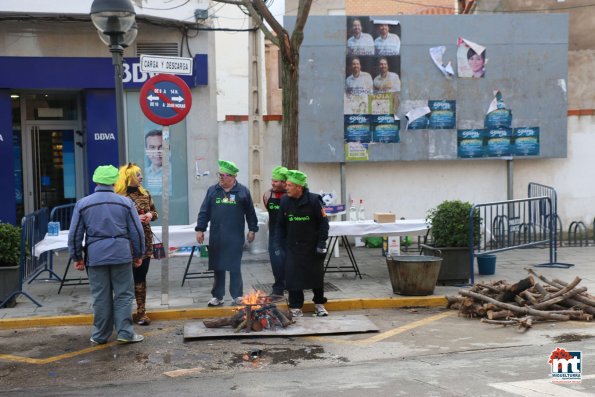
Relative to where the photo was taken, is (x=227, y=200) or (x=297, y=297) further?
(x=227, y=200)

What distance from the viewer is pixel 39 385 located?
677 cm

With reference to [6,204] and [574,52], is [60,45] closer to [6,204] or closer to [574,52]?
[6,204]

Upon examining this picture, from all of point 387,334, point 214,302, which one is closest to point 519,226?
point 387,334

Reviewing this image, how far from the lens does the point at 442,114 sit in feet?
51.8

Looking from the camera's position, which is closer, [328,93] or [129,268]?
[129,268]

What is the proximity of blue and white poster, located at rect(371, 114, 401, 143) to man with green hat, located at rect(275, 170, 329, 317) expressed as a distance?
651 centimetres

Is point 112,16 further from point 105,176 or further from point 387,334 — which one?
point 387,334

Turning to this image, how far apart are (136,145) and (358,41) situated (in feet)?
16.5

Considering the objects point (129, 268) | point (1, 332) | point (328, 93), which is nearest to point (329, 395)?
point (129, 268)

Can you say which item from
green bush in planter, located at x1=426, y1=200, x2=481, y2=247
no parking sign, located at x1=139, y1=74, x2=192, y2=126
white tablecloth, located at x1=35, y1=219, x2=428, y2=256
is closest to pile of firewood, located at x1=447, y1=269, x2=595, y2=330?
green bush in planter, located at x1=426, y1=200, x2=481, y2=247

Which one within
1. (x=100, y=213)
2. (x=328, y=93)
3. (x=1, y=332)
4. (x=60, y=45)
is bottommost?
(x=1, y=332)

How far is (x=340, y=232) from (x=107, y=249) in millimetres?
4296

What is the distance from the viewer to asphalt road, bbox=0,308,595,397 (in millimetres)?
6371

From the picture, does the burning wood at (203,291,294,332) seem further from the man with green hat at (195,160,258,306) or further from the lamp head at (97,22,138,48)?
the lamp head at (97,22,138,48)
